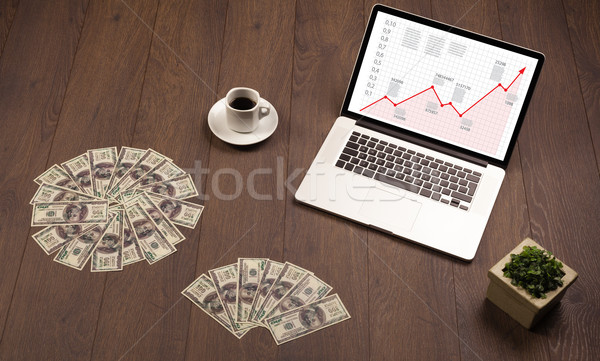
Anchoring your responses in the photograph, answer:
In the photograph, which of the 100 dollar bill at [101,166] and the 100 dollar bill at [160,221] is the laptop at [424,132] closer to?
the 100 dollar bill at [160,221]

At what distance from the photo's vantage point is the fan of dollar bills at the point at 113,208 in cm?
147

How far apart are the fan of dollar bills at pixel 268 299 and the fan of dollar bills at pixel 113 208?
146 millimetres

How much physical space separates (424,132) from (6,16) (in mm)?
1316

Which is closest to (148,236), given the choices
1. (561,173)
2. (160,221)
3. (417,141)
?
(160,221)

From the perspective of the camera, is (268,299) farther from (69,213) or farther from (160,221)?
(69,213)

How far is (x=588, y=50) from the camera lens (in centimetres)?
198

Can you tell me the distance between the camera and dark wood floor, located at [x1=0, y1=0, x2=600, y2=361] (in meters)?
1.38

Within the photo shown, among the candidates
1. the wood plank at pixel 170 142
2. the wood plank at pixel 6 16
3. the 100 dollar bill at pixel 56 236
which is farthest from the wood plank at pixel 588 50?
the wood plank at pixel 6 16

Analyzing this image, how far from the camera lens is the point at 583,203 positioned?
163 centimetres

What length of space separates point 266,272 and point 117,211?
40 centimetres

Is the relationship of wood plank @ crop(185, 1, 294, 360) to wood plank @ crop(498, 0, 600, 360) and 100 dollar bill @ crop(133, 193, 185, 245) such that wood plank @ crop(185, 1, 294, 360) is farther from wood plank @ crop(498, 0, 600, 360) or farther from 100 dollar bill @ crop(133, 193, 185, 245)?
wood plank @ crop(498, 0, 600, 360)

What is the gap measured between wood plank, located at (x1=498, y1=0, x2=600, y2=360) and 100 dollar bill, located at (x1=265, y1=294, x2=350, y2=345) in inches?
18.1

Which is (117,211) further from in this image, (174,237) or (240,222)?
(240,222)
